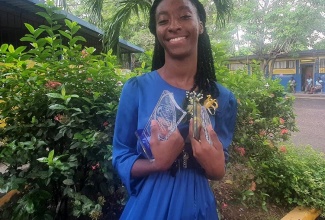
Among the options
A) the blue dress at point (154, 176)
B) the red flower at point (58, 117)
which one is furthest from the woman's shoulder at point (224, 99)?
the red flower at point (58, 117)

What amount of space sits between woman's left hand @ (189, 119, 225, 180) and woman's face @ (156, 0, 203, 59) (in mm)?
305

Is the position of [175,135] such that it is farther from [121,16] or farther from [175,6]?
[121,16]

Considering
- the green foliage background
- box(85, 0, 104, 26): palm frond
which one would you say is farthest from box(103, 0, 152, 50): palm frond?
the green foliage background

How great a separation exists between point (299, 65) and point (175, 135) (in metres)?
25.4

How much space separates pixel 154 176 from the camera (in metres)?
1.11

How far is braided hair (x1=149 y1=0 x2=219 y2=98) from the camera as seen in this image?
1.25 metres

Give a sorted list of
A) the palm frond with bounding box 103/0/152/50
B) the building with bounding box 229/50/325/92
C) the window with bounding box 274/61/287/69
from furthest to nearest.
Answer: the window with bounding box 274/61/287/69 < the building with bounding box 229/50/325/92 < the palm frond with bounding box 103/0/152/50

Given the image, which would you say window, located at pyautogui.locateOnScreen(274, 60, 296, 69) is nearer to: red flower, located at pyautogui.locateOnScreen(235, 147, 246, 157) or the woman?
red flower, located at pyautogui.locateOnScreen(235, 147, 246, 157)

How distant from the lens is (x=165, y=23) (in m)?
1.21

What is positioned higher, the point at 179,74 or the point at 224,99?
the point at 179,74

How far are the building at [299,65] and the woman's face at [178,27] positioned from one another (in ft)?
69.8

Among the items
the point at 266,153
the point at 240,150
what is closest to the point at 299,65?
the point at 266,153

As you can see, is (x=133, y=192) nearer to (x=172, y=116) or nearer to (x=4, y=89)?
(x=172, y=116)

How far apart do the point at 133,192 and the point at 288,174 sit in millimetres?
2594
